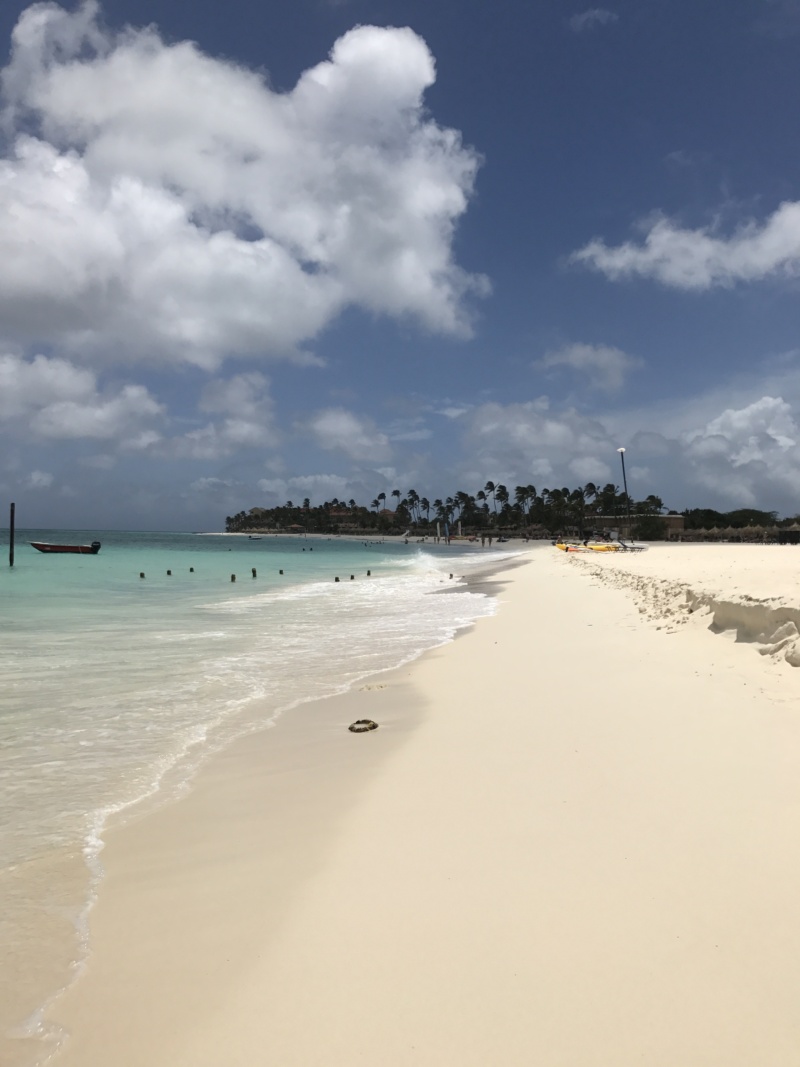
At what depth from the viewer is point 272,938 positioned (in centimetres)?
309

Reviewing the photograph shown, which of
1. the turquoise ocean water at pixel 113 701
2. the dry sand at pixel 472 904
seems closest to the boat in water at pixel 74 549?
the turquoise ocean water at pixel 113 701

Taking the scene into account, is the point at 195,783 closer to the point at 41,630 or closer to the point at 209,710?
the point at 209,710

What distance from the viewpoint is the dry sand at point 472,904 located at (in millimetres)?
2420

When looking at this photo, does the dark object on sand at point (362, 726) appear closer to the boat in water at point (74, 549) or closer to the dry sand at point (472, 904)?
→ the dry sand at point (472, 904)

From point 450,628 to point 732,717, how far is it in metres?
9.38

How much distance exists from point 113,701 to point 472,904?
272 inches

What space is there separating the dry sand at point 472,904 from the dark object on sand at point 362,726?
1.03ft

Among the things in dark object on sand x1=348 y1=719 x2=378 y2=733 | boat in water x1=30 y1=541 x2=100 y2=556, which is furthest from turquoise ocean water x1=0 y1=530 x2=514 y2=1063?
boat in water x1=30 y1=541 x2=100 y2=556

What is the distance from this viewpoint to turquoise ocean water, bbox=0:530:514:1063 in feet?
11.7

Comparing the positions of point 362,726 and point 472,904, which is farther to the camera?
point 362,726

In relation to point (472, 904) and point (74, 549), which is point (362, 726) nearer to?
point (472, 904)

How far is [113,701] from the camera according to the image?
336 inches

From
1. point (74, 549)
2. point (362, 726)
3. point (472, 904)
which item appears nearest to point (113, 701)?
point (362, 726)

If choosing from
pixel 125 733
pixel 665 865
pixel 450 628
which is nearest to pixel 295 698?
pixel 125 733
